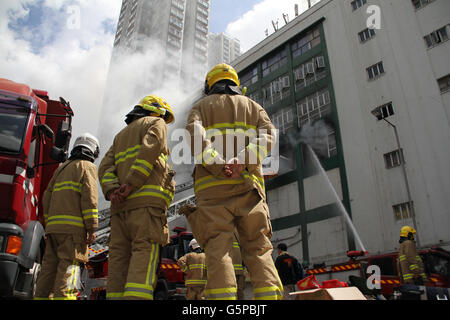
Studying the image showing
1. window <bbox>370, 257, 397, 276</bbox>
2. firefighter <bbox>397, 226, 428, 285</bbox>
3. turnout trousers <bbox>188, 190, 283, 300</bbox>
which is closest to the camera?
turnout trousers <bbox>188, 190, 283, 300</bbox>

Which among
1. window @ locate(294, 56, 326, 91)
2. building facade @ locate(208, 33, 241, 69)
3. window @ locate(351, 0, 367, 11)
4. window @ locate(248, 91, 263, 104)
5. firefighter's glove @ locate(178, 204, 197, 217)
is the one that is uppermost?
building facade @ locate(208, 33, 241, 69)

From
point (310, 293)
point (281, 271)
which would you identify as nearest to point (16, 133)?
point (310, 293)

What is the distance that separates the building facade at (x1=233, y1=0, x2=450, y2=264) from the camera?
13438 millimetres

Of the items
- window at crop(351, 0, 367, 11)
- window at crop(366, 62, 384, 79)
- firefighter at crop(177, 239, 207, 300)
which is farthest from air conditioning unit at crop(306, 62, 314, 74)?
firefighter at crop(177, 239, 207, 300)

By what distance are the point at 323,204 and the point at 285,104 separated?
7.58m

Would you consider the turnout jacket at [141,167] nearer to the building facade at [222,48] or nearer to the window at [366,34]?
the window at [366,34]

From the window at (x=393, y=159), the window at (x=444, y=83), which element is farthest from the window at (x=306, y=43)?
the window at (x=393, y=159)

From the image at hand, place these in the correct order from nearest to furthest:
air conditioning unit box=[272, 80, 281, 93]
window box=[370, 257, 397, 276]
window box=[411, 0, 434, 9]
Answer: window box=[370, 257, 397, 276] < window box=[411, 0, 434, 9] < air conditioning unit box=[272, 80, 281, 93]

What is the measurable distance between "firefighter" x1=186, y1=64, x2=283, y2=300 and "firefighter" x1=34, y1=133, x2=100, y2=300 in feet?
5.17

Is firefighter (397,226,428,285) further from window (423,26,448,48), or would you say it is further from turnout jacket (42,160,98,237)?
window (423,26,448,48)

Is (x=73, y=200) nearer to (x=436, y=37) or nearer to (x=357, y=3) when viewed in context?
(x=436, y=37)

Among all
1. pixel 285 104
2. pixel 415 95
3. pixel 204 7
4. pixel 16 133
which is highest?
pixel 204 7

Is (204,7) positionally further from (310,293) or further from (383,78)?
(310,293)

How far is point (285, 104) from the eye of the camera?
70.4 ft
